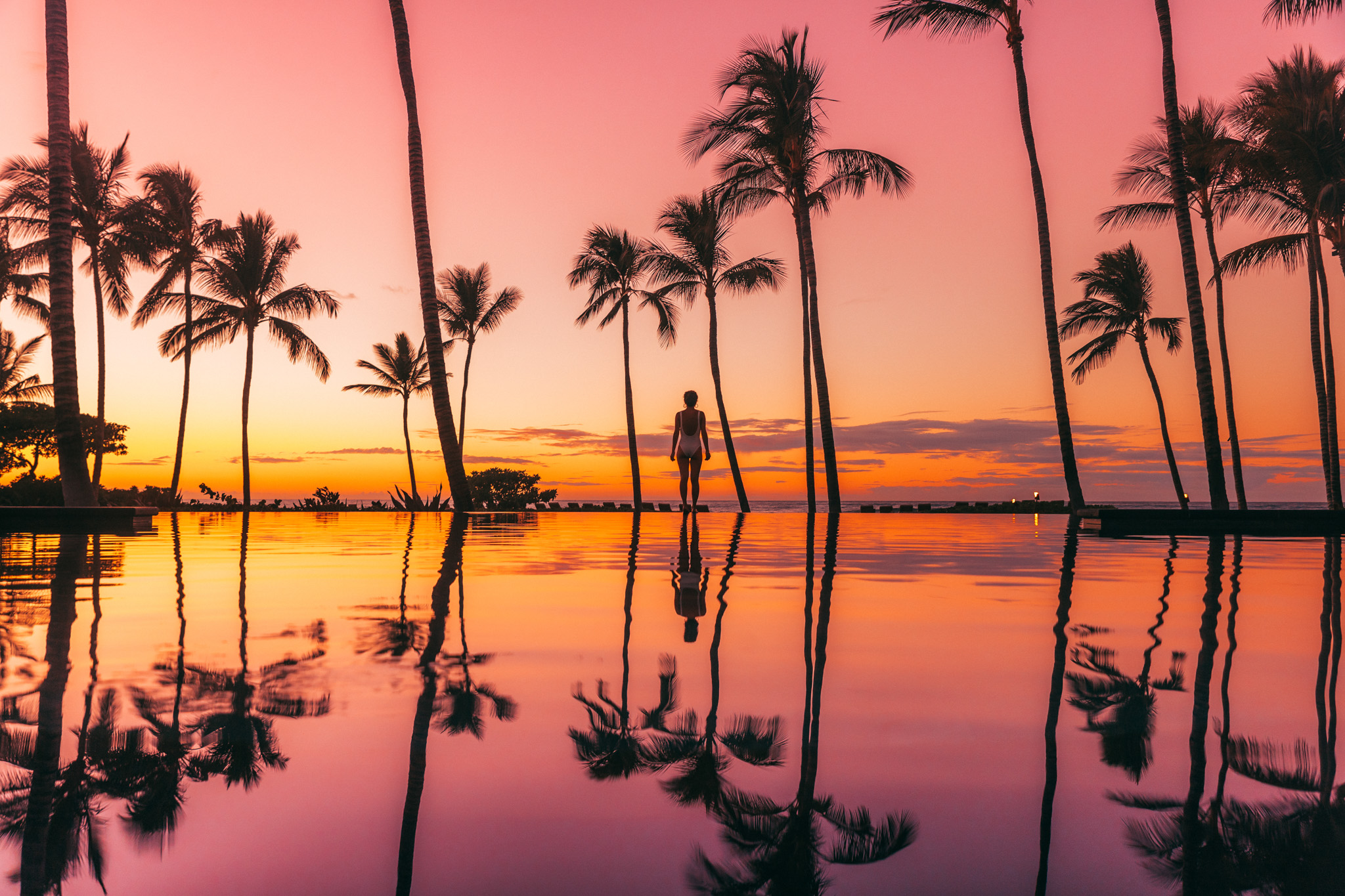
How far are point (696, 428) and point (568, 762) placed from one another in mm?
11053

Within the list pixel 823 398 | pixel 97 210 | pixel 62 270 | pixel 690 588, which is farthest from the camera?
pixel 97 210

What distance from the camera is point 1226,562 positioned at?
670 cm

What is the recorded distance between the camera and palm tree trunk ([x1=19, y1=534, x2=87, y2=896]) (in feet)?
4.13

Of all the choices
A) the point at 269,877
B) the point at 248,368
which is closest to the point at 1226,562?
the point at 269,877

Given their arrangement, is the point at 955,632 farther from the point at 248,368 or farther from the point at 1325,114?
the point at 248,368

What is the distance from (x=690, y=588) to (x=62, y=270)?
10864 mm

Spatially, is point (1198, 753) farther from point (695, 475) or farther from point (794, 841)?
point (695, 475)

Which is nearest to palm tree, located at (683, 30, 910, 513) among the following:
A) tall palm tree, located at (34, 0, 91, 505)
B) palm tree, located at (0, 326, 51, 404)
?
tall palm tree, located at (34, 0, 91, 505)

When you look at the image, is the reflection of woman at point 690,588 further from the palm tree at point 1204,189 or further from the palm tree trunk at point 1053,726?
the palm tree at point 1204,189

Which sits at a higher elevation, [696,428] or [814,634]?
[696,428]

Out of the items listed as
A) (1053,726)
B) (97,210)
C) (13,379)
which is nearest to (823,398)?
(1053,726)

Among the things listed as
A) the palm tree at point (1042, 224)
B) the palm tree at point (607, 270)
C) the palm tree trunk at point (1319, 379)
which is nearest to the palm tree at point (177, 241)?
the palm tree at point (607, 270)

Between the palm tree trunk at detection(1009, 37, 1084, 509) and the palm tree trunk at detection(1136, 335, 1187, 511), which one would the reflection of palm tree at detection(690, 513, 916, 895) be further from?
the palm tree trunk at detection(1136, 335, 1187, 511)

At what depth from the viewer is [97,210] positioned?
26.0 meters
